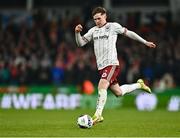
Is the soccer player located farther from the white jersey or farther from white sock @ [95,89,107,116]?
white sock @ [95,89,107,116]

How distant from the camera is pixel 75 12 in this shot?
32156 millimetres

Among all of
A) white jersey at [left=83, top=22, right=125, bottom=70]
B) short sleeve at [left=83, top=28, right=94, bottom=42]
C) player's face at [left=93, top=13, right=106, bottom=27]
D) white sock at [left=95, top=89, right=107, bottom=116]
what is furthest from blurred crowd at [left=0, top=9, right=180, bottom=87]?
white sock at [left=95, top=89, right=107, bottom=116]

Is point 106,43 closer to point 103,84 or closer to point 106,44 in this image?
point 106,44

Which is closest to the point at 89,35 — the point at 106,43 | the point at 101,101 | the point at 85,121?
the point at 106,43

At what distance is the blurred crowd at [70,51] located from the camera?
26969 mm

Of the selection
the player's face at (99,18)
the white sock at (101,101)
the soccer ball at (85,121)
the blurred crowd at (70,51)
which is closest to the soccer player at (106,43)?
the player's face at (99,18)

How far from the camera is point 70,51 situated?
28172mm

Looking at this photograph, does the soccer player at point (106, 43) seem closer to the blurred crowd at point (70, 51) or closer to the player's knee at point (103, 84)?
the player's knee at point (103, 84)

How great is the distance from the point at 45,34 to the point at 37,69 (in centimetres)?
265

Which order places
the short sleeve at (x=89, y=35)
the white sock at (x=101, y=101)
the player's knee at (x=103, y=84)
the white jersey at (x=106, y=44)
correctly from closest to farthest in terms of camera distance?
the white sock at (x=101, y=101)
the player's knee at (x=103, y=84)
the white jersey at (x=106, y=44)
the short sleeve at (x=89, y=35)

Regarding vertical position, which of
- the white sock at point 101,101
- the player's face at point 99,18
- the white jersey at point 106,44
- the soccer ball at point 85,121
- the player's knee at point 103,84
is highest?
the player's face at point 99,18

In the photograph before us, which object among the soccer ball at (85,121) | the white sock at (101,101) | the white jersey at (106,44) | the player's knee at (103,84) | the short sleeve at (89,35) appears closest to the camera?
the soccer ball at (85,121)

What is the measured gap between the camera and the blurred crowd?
88.5ft

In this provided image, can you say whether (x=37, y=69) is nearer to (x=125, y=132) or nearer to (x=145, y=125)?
(x=145, y=125)
